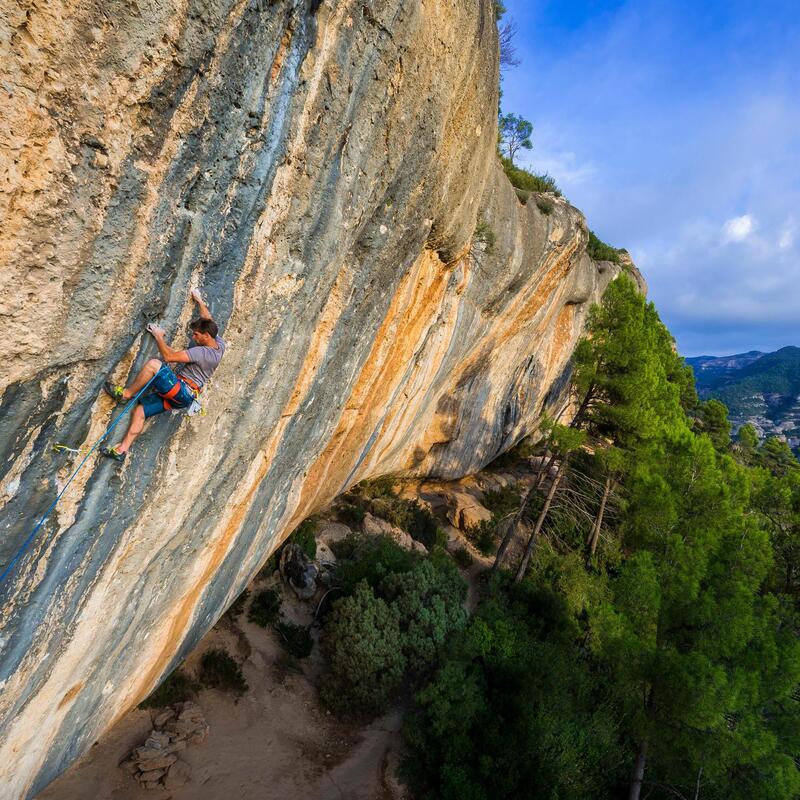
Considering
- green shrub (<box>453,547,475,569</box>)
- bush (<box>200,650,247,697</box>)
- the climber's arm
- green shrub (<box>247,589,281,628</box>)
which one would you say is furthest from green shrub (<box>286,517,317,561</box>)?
the climber's arm

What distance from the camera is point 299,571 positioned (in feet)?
36.5

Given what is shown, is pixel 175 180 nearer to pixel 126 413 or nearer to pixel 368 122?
pixel 126 413

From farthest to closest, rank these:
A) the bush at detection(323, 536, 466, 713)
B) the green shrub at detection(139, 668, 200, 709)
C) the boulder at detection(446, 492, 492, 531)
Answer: the boulder at detection(446, 492, 492, 531) < the bush at detection(323, 536, 466, 713) < the green shrub at detection(139, 668, 200, 709)

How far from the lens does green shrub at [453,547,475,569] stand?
1412 centimetres

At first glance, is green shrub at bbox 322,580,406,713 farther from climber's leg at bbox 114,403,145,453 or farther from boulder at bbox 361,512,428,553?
climber's leg at bbox 114,403,145,453

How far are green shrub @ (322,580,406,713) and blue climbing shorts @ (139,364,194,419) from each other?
7.70 meters

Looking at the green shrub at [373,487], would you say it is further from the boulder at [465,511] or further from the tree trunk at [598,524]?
the tree trunk at [598,524]

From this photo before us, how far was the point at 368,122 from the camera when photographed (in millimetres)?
4039

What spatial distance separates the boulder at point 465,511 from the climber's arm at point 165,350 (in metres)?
13.7

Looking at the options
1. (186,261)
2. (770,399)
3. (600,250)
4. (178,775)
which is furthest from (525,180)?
(770,399)

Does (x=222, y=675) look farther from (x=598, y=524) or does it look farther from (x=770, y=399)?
(x=770, y=399)

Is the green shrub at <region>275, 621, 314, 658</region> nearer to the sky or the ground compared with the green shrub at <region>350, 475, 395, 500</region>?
nearer to the ground

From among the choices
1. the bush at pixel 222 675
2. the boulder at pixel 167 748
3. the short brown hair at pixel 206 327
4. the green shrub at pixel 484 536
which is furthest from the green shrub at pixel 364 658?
the short brown hair at pixel 206 327

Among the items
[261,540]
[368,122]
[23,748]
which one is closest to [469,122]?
[368,122]
